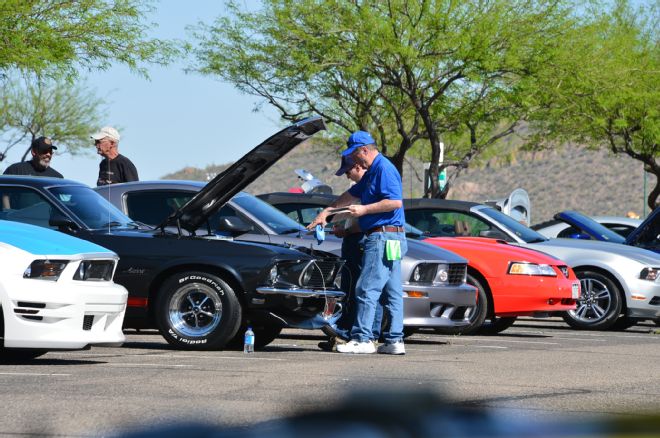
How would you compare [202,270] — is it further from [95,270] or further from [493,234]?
[493,234]

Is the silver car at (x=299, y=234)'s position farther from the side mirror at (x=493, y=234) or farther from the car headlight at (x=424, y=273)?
the side mirror at (x=493, y=234)

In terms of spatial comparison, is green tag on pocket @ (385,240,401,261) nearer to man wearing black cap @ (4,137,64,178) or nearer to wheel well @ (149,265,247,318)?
wheel well @ (149,265,247,318)

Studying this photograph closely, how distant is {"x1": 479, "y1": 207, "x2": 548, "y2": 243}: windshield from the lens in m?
15.8

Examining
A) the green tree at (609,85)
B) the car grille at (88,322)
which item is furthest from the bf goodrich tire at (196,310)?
Answer: the green tree at (609,85)

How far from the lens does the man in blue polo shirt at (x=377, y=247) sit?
10.6 meters

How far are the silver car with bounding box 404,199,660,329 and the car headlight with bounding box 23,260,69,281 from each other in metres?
7.18

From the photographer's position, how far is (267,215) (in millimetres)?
12172

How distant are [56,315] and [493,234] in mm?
7786

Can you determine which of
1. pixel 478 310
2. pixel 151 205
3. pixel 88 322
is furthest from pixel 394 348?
pixel 478 310

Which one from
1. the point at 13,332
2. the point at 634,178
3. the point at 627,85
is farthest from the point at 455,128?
the point at 634,178

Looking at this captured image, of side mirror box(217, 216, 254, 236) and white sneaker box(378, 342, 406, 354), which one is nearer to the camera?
white sneaker box(378, 342, 406, 354)

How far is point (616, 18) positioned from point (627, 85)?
12.1 feet

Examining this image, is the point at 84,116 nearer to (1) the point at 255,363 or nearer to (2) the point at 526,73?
(2) the point at 526,73

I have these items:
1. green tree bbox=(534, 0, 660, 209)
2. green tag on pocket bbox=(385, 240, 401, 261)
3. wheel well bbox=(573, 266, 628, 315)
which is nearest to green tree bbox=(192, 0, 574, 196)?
green tree bbox=(534, 0, 660, 209)
